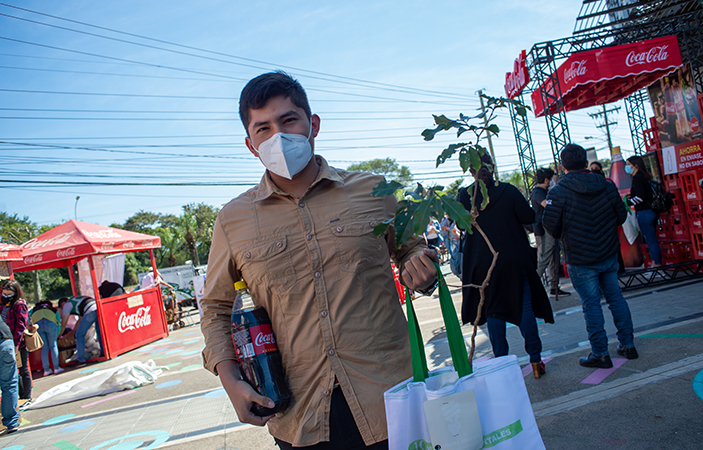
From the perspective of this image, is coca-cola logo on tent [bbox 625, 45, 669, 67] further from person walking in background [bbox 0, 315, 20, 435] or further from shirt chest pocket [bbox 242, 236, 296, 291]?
person walking in background [bbox 0, 315, 20, 435]

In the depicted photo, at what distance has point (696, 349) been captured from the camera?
4.02 meters

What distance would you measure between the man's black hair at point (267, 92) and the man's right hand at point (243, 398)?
95cm

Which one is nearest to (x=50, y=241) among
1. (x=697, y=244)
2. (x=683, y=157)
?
(x=683, y=157)

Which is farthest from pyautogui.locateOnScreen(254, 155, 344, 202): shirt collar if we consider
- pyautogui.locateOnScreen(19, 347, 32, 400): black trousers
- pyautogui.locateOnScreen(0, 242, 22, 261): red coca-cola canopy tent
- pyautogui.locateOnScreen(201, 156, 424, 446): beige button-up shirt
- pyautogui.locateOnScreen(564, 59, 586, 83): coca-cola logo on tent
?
pyautogui.locateOnScreen(564, 59, 586, 83): coca-cola logo on tent

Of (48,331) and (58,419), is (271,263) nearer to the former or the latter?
(58,419)

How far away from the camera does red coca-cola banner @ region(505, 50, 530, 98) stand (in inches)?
420

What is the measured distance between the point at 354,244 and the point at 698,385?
3383 mm

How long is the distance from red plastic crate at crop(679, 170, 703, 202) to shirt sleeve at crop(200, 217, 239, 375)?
7.73m

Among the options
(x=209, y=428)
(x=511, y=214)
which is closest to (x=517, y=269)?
(x=511, y=214)

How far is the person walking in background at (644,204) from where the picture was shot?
730cm

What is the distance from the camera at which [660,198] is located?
738 cm

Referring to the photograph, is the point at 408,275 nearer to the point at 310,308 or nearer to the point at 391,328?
the point at 391,328

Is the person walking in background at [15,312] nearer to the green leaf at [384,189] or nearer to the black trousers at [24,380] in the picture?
the black trousers at [24,380]

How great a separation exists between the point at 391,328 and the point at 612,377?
325cm
